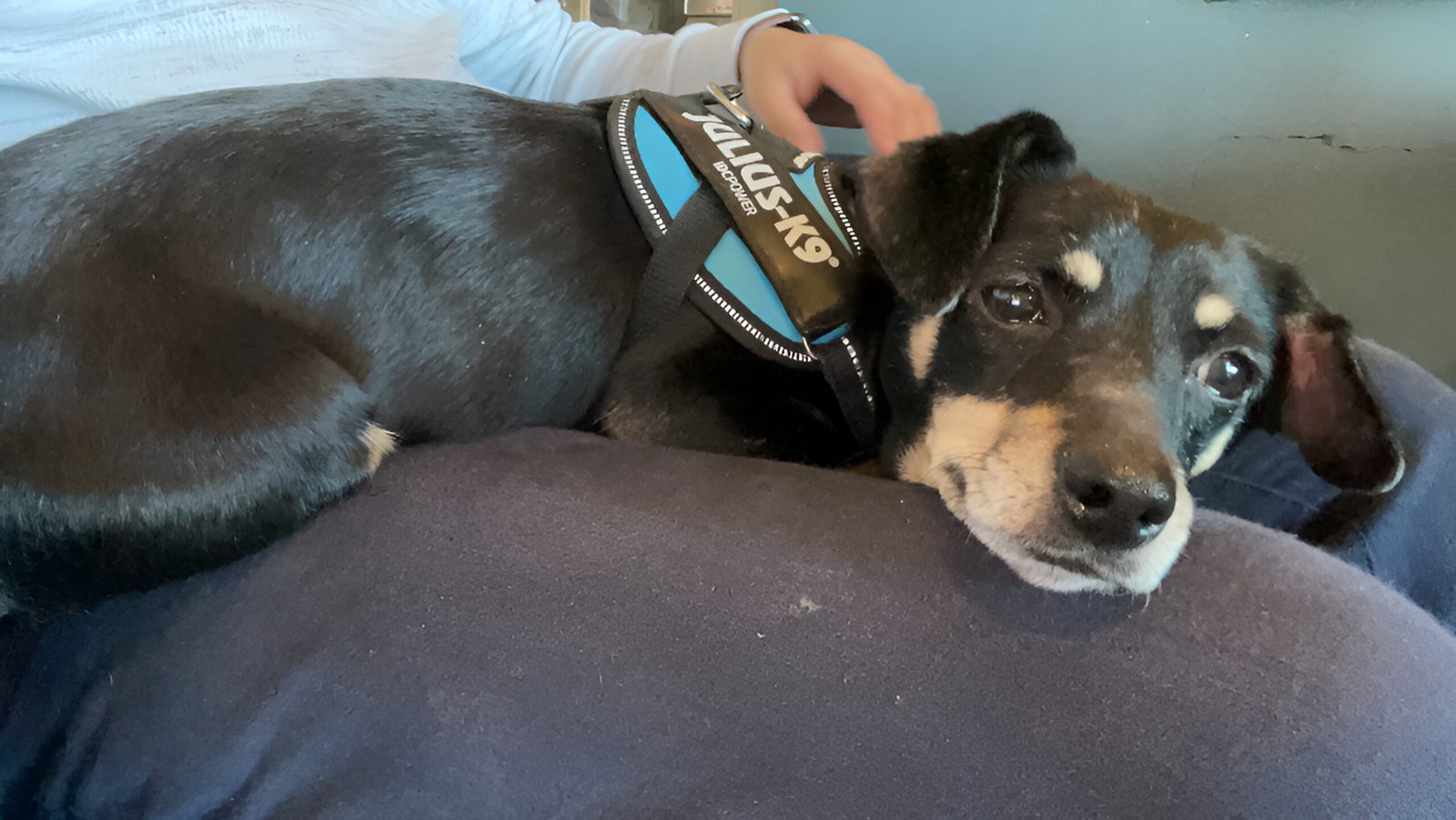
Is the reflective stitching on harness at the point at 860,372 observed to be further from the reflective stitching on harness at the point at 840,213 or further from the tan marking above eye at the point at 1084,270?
the tan marking above eye at the point at 1084,270

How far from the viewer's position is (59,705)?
107 centimetres

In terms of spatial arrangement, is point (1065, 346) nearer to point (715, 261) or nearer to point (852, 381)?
point (852, 381)

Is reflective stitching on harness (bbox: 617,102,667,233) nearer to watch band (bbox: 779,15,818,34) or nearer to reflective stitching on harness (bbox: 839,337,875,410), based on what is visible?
reflective stitching on harness (bbox: 839,337,875,410)

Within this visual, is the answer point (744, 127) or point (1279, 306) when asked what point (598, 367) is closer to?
point (744, 127)

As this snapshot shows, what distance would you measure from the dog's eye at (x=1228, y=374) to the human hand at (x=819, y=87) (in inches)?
32.0

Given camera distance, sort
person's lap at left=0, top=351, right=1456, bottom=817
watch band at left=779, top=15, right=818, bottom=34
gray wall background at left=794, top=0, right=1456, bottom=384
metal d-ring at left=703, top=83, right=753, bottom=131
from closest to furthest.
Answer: person's lap at left=0, top=351, right=1456, bottom=817 → metal d-ring at left=703, top=83, right=753, bottom=131 → watch band at left=779, top=15, right=818, bottom=34 → gray wall background at left=794, top=0, right=1456, bottom=384

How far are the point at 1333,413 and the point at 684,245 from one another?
1.07 meters

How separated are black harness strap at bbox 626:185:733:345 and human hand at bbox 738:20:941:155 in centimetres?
62

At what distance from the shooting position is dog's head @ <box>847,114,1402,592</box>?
3.51 feet

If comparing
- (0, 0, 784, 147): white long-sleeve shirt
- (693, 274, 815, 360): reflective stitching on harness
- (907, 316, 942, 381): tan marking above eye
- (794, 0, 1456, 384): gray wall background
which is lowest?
(794, 0, 1456, 384): gray wall background

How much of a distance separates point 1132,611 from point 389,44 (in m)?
1.68

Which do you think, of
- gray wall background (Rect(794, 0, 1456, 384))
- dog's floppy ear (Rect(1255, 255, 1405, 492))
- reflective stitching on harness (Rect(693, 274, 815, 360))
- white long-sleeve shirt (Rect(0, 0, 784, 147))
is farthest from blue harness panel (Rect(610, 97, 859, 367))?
gray wall background (Rect(794, 0, 1456, 384))

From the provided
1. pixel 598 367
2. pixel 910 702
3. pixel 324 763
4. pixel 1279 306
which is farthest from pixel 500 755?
pixel 1279 306

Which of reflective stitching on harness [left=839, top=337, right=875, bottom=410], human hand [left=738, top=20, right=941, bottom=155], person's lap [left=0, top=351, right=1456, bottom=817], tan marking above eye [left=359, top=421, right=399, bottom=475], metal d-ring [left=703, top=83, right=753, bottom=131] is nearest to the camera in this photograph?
person's lap [left=0, top=351, right=1456, bottom=817]
